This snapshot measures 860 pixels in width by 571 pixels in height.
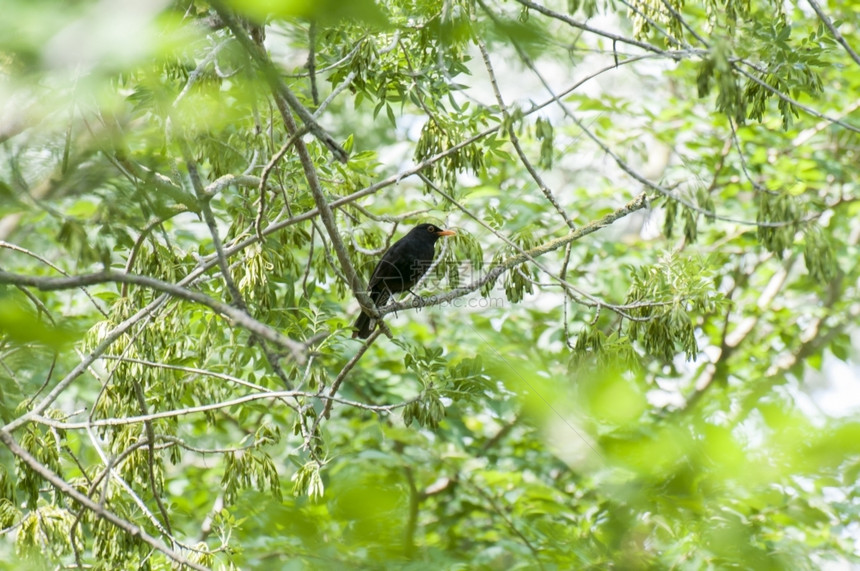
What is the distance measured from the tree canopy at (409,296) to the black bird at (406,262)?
589 millimetres

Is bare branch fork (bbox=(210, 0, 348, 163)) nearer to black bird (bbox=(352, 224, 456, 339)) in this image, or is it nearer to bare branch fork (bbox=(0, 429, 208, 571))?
bare branch fork (bbox=(0, 429, 208, 571))

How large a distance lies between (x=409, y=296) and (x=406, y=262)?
2.47 feet

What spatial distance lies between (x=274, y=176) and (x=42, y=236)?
118 inches

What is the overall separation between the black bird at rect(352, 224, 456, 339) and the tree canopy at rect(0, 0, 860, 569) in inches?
23.2

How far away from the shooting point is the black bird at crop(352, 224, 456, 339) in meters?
5.36

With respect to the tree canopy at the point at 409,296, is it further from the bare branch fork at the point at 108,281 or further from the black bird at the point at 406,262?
the black bird at the point at 406,262

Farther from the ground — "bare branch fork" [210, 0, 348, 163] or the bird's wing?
the bird's wing

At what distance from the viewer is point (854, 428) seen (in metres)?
0.92

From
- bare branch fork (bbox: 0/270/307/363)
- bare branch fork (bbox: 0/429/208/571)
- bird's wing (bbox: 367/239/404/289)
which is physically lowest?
bare branch fork (bbox: 0/429/208/571)

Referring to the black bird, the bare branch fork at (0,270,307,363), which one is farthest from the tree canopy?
the black bird

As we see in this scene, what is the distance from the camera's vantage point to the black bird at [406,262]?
5.36 meters

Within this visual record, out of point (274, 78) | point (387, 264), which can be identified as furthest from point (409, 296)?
point (274, 78)

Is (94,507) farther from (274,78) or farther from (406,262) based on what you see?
(406,262)

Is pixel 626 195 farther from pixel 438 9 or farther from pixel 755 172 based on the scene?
pixel 438 9
